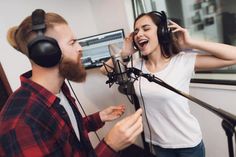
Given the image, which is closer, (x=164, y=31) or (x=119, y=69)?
(x=119, y=69)

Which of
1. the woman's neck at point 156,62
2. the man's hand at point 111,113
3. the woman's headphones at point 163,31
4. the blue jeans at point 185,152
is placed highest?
the woman's headphones at point 163,31

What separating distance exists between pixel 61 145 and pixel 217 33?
4.13ft

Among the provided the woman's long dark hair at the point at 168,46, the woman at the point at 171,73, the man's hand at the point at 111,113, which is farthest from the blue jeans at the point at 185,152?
the woman's long dark hair at the point at 168,46

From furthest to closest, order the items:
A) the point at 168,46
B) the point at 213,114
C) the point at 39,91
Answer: the point at 213,114, the point at 168,46, the point at 39,91

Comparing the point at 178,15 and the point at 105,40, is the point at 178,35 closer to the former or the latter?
the point at 178,15

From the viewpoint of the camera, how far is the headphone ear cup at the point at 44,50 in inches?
31.4

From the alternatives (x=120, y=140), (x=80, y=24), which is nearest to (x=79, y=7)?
(x=80, y=24)

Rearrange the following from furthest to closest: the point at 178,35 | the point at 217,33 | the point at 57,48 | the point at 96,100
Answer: the point at 96,100
the point at 217,33
the point at 178,35
the point at 57,48

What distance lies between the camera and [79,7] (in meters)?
2.17

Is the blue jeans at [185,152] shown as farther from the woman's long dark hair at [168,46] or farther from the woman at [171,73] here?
the woman's long dark hair at [168,46]

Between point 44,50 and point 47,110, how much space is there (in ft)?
0.73

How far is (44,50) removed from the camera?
0.80 meters

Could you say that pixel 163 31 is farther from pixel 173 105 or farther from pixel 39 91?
pixel 39 91

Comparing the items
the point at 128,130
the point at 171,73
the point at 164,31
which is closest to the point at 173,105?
the point at 171,73
